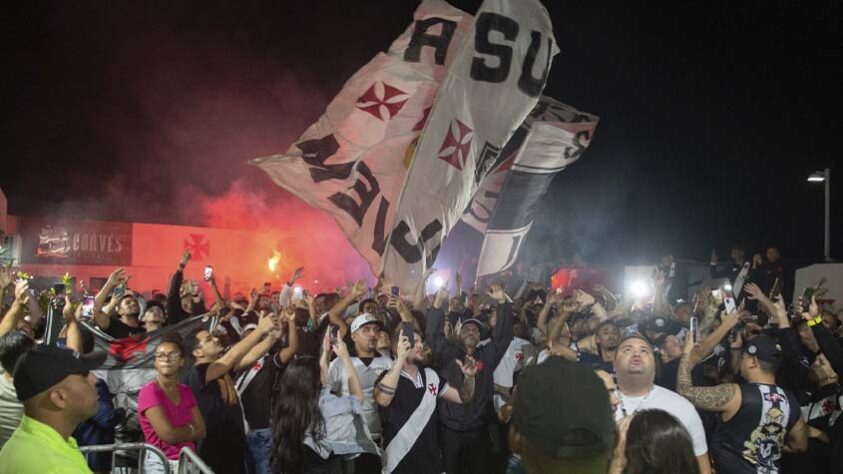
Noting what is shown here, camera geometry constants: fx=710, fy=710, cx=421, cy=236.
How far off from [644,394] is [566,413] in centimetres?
320

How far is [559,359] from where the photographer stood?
2047 mm

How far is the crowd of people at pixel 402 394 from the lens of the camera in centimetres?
346

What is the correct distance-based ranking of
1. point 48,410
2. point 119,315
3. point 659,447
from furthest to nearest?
point 119,315, point 659,447, point 48,410

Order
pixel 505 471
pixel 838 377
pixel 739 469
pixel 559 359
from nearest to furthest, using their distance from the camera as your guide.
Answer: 1. pixel 559 359
2. pixel 739 469
3. pixel 838 377
4. pixel 505 471

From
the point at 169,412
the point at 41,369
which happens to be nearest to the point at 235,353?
the point at 169,412

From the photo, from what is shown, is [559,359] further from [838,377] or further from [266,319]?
[838,377]

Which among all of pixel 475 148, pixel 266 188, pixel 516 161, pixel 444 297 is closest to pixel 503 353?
pixel 444 297

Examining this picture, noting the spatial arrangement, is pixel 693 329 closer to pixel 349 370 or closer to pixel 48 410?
pixel 349 370

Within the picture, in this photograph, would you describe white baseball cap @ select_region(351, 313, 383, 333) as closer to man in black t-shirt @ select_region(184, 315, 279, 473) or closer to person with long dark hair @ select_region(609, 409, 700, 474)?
man in black t-shirt @ select_region(184, 315, 279, 473)

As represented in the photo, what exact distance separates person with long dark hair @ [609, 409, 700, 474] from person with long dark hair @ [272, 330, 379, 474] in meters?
3.17

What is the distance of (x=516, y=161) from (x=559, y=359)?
9216 millimetres

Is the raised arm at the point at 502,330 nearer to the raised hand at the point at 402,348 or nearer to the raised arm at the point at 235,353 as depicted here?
the raised hand at the point at 402,348

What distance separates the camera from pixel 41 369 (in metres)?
3.15

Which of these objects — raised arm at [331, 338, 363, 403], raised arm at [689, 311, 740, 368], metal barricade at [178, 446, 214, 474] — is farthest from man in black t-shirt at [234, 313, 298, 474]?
raised arm at [689, 311, 740, 368]
